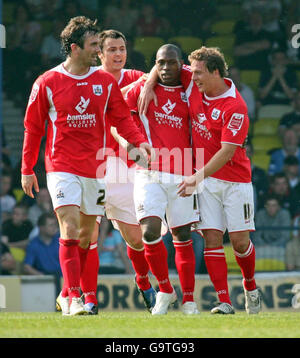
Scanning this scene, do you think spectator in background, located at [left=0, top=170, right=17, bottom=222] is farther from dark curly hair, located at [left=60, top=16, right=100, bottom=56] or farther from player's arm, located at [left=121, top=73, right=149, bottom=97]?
dark curly hair, located at [left=60, top=16, right=100, bottom=56]

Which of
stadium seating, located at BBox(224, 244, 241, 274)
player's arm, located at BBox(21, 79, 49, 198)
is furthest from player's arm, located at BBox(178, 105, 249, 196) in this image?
stadium seating, located at BBox(224, 244, 241, 274)

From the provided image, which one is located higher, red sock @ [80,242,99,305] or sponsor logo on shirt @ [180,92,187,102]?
sponsor logo on shirt @ [180,92,187,102]

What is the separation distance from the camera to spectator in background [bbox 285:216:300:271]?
10875 millimetres

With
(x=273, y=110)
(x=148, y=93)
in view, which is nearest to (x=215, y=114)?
(x=148, y=93)

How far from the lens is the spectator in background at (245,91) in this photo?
504 inches

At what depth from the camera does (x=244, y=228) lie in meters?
7.05

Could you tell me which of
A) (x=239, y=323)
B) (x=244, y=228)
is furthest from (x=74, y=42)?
(x=239, y=323)

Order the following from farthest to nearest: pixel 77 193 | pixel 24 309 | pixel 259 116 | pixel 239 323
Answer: pixel 259 116, pixel 24 309, pixel 77 193, pixel 239 323

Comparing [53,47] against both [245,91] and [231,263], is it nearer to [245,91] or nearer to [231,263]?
[245,91]

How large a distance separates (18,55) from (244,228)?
7.23 m

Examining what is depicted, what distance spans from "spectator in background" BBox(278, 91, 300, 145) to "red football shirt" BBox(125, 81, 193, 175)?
586cm

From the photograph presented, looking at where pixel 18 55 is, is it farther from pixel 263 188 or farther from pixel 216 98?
pixel 216 98

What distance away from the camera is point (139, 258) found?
759cm

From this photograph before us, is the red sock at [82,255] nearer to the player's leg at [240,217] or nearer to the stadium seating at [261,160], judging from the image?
the player's leg at [240,217]
